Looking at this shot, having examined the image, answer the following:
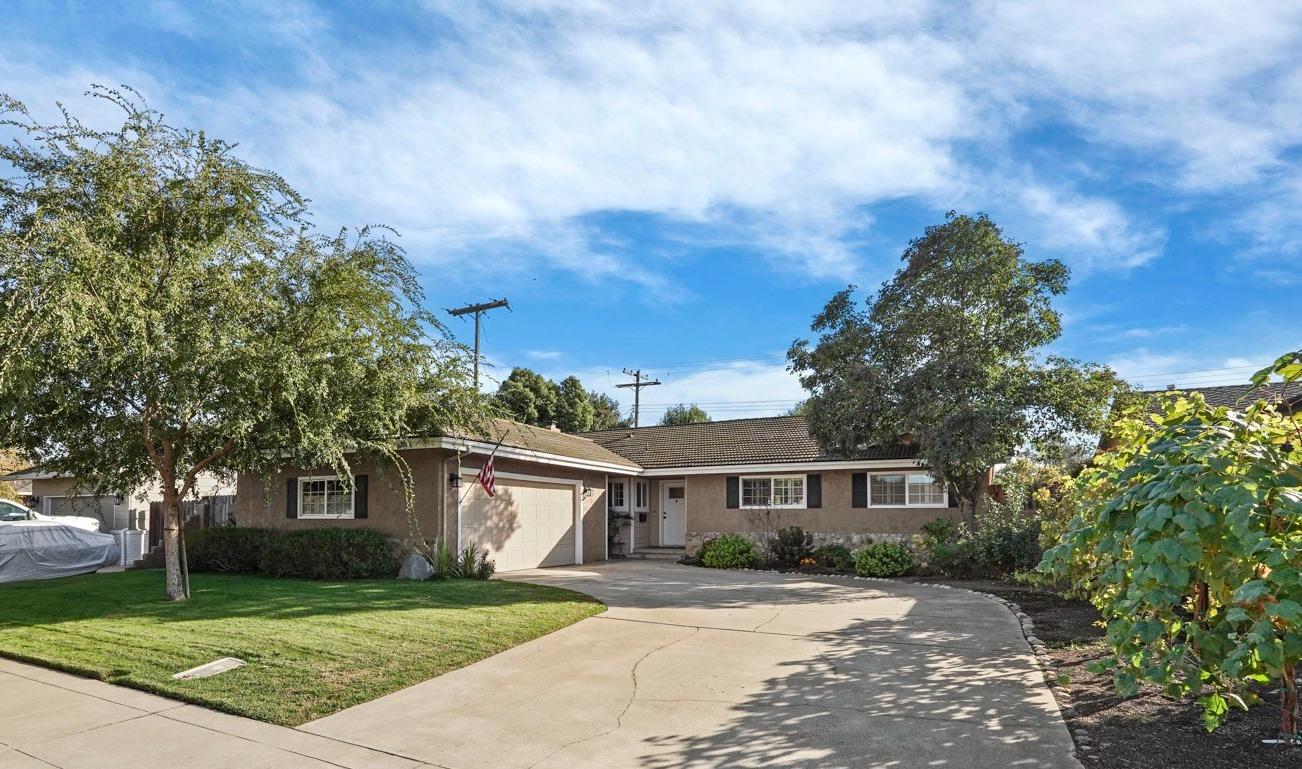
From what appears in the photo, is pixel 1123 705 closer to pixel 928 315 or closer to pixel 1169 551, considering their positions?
pixel 1169 551

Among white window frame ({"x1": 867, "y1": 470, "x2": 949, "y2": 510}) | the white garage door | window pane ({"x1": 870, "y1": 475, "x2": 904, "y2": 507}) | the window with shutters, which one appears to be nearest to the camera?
the white garage door

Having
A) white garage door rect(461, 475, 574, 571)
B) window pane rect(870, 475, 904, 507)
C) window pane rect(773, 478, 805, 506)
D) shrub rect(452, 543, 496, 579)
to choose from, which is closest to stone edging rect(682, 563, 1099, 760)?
window pane rect(870, 475, 904, 507)

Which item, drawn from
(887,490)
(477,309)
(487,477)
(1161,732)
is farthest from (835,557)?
(477,309)

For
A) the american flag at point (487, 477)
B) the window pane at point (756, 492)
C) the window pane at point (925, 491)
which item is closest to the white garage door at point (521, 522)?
the american flag at point (487, 477)

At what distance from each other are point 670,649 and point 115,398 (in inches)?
339

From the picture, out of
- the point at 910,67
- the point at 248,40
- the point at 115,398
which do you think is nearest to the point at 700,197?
the point at 910,67

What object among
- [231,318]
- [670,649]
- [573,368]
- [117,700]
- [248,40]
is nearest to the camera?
[117,700]

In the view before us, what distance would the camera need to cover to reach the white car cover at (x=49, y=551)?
17031 millimetres

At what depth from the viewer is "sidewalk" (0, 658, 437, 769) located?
5.68m

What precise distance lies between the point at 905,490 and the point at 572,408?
21859 millimetres

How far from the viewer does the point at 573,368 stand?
134ft

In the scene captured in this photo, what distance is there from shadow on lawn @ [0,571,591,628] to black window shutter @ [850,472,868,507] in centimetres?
1005

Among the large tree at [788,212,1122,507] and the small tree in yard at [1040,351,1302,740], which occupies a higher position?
the large tree at [788,212,1122,507]

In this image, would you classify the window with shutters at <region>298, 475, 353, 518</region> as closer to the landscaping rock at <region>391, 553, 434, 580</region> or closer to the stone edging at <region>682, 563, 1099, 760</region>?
the landscaping rock at <region>391, 553, 434, 580</region>
